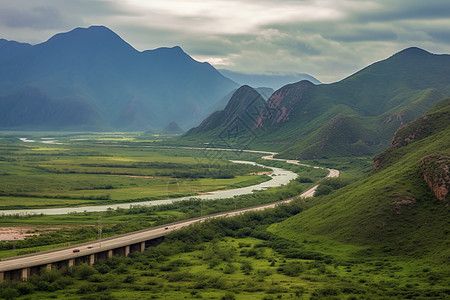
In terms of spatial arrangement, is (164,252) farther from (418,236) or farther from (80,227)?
(418,236)

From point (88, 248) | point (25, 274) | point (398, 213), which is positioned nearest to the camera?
point (25, 274)

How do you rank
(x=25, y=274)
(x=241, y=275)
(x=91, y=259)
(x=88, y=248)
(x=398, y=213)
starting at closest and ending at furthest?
(x=25, y=274) → (x=241, y=275) → (x=91, y=259) → (x=88, y=248) → (x=398, y=213)

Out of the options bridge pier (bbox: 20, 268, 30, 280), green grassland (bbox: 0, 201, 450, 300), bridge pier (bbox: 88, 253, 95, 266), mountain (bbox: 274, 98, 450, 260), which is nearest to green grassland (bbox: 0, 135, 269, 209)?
bridge pier (bbox: 88, 253, 95, 266)

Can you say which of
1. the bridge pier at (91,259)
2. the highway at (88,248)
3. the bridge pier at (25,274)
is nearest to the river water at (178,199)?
the highway at (88,248)

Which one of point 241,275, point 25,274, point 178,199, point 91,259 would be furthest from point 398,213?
point 178,199

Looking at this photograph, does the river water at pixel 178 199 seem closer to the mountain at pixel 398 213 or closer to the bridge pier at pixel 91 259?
the bridge pier at pixel 91 259

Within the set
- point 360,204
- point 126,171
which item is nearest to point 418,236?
point 360,204

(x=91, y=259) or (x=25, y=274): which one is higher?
(x=25, y=274)

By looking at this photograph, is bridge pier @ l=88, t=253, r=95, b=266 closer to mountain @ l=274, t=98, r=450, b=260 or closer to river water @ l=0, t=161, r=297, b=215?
mountain @ l=274, t=98, r=450, b=260

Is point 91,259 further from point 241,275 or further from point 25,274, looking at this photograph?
point 241,275
